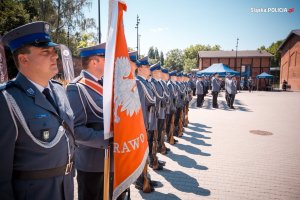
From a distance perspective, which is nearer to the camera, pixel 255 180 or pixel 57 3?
pixel 255 180

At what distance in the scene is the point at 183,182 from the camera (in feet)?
15.6

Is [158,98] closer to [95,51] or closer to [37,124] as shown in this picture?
[95,51]

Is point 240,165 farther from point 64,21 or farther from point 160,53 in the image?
point 160,53

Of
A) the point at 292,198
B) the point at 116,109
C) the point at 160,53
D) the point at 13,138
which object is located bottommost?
the point at 292,198

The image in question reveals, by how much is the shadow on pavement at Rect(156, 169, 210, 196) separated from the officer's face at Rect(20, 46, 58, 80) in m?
3.51

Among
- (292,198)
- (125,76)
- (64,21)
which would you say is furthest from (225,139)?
(64,21)

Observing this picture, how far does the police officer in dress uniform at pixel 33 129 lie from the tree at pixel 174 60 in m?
95.1

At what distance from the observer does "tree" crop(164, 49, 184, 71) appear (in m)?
97.4

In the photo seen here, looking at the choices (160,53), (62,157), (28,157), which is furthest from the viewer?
(160,53)

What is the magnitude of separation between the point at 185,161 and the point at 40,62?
490 cm

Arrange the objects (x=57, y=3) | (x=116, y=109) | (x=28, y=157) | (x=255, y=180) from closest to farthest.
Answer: (x=28, y=157)
(x=116, y=109)
(x=255, y=180)
(x=57, y=3)

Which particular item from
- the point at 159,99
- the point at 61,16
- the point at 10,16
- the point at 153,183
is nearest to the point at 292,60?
the point at 61,16

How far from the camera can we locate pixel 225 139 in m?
8.32

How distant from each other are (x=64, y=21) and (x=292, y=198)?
29.6m
